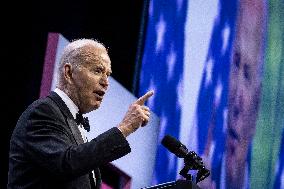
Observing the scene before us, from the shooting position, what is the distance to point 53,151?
1.67 meters

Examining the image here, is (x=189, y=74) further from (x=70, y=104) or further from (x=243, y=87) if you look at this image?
(x=70, y=104)

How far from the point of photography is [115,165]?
3332 mm

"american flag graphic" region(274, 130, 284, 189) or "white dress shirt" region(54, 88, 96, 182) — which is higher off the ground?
"white dress shirt" region(54, 88, 96, 182)

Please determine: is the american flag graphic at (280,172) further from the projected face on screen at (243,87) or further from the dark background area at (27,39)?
the dark background area at (27,39)

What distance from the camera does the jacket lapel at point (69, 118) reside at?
1.80m

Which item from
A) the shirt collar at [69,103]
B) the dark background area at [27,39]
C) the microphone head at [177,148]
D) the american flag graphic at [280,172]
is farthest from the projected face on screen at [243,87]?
the shirt collar at [69,103]

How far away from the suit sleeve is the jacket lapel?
0.03 meters

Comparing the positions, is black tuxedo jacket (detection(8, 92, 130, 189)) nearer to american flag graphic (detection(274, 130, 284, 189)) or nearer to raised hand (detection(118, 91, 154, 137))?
raised hand (detection(118, 91, 154, 137))

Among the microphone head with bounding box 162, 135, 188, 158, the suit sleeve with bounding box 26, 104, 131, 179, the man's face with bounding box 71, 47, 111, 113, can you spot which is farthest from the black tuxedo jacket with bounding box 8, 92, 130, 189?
the microphone head with bounding box 162, 135, 188, 158

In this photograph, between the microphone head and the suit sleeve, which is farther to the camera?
the microphone head

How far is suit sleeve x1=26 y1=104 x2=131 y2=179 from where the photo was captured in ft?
5.40

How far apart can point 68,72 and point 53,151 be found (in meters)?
0.37

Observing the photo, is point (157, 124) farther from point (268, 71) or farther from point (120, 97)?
point (268, 71)

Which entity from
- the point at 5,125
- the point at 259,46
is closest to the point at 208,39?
the point at 259,46
